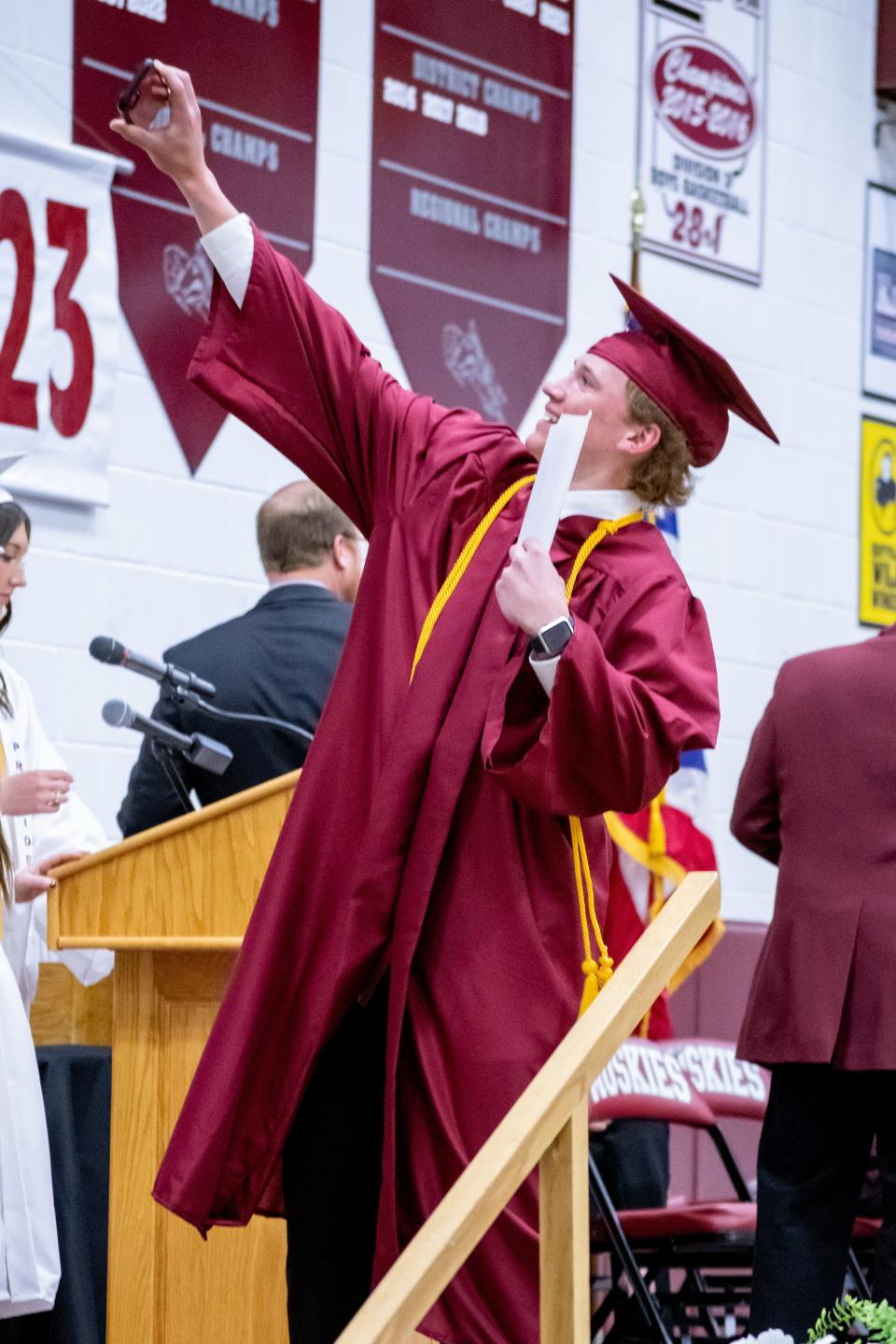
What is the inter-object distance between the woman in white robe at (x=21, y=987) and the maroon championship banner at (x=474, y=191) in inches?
85.1

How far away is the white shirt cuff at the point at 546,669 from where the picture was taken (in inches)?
74.3

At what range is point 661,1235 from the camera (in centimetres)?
354

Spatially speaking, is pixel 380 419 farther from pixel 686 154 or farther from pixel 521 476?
pixel 686 154

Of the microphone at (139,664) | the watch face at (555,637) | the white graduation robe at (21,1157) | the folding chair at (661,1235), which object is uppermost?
the watch face at (555,637)

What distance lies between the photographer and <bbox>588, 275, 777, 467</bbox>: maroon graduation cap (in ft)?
7.25

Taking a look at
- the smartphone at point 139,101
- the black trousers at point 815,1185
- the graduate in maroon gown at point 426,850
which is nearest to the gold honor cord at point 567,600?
the graduate in maroon gown at point 426,850

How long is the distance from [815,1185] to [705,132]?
12.6ft

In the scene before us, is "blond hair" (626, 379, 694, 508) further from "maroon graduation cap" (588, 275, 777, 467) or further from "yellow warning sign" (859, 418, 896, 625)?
"yellow warning sign" (859, 418, 896, 625)

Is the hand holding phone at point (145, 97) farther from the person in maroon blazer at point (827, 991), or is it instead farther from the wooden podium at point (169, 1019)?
the person in maroon blazer at point (827, 991)

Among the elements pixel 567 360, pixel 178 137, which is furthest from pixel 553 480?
pixel 567 360

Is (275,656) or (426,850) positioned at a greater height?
(275,656)

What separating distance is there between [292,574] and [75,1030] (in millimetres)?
1000

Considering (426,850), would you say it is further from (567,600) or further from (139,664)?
(139,664)

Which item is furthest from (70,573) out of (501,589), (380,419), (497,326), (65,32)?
(501,589)
